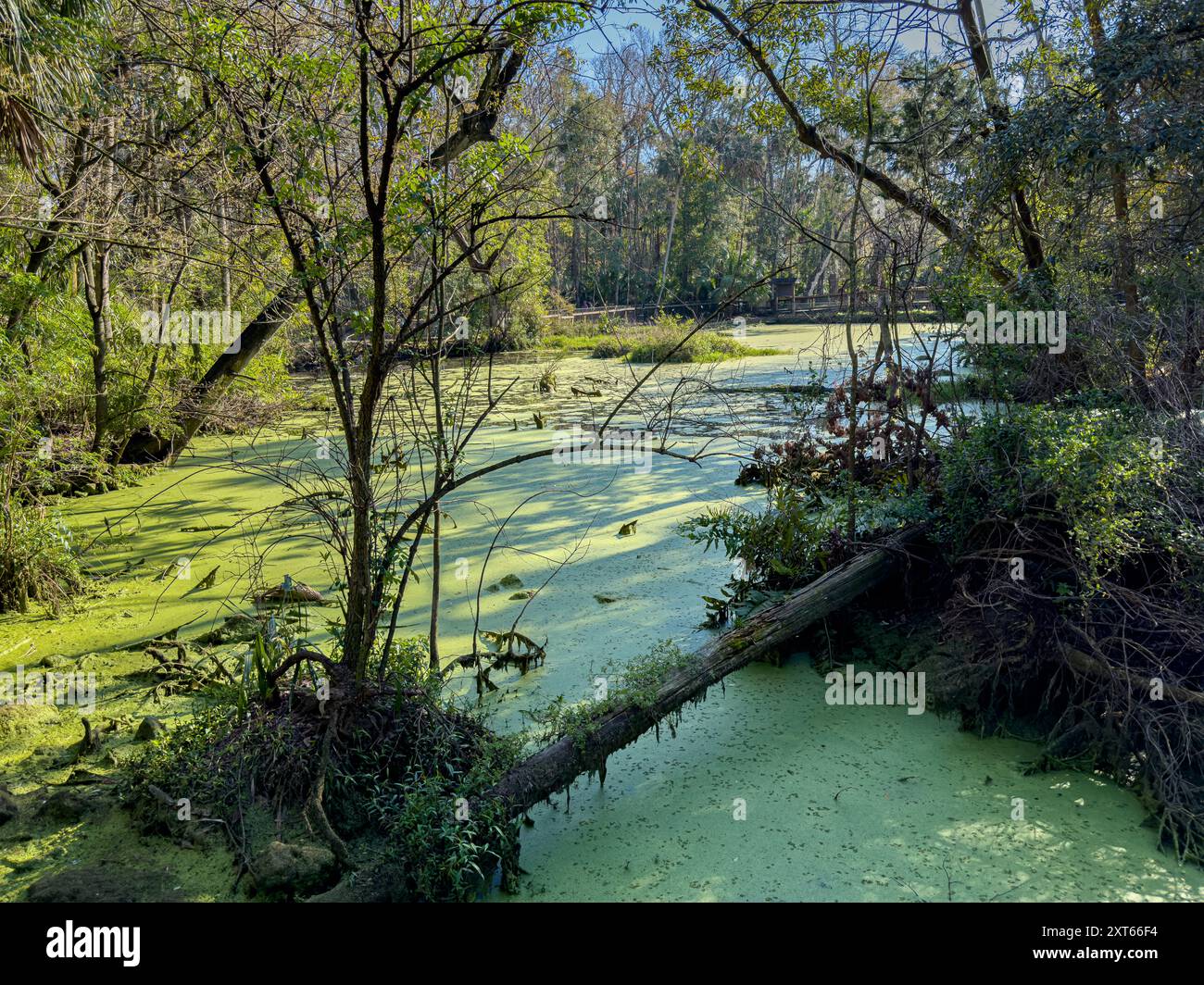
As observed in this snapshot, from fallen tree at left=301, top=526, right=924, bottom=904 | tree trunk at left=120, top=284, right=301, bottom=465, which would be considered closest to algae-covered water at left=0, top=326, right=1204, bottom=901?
fallen tree at left=301, top=526, right=924, bottom=904

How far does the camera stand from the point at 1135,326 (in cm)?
499

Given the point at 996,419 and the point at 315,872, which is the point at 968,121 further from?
the point at 315,872

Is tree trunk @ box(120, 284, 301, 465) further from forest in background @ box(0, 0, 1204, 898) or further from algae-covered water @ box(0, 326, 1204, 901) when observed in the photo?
algae-covered water @ box(0, 326, 1204, 901)

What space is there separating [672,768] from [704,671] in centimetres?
38

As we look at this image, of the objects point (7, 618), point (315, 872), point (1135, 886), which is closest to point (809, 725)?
point (1135, 886)

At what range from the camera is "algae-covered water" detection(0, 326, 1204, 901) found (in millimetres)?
2287

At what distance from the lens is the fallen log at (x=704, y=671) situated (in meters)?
2.46

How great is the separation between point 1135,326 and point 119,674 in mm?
5770

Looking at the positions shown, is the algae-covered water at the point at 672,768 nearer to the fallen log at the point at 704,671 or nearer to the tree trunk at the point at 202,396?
the fallen log at the point at 704,671

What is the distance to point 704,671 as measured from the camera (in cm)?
308

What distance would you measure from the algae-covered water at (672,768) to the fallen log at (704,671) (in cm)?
18

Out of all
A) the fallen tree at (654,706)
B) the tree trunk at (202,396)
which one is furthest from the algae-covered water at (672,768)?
the tree trunk at (202,396)

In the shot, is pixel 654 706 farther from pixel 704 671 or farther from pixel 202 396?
pixel 202 396

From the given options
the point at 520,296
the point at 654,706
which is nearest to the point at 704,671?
the point at 654,706
